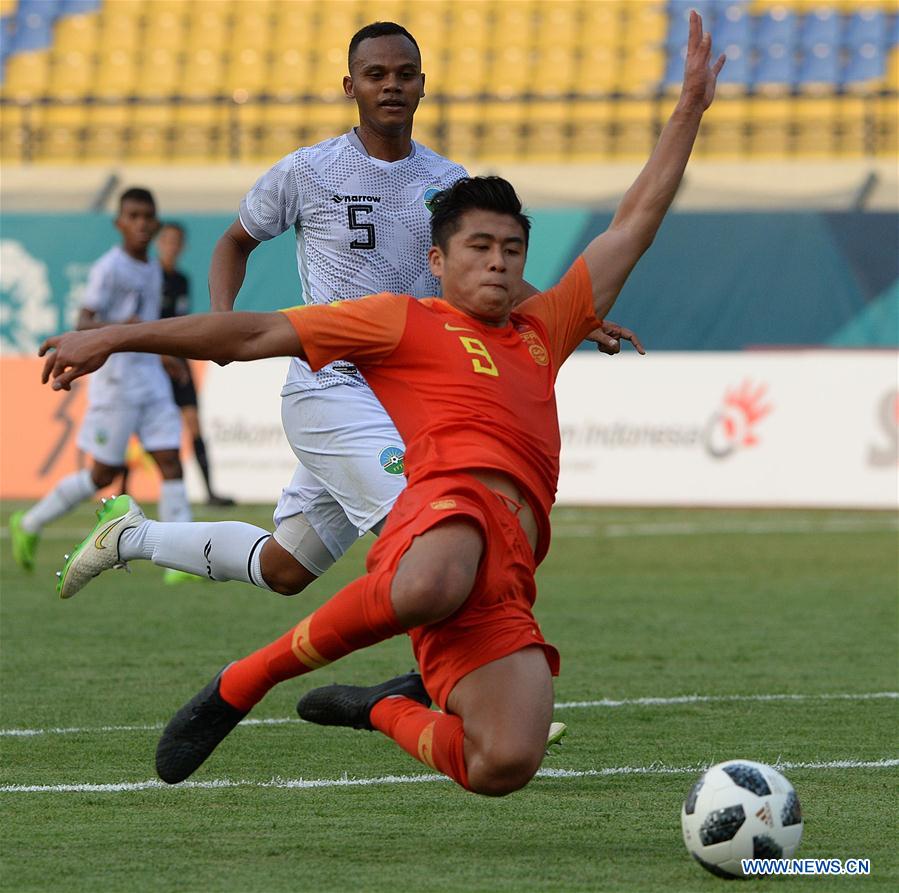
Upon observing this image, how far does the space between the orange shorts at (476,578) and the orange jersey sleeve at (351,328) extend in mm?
393

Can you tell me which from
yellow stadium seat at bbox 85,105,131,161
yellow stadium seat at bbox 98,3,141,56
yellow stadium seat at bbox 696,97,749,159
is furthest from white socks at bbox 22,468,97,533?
yellow stadium seat at bbox 98,3,141,56

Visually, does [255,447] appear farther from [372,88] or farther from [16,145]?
[372,88]

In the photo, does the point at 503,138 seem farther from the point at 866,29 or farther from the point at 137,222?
the point at 137,222

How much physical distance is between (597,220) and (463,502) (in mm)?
13232

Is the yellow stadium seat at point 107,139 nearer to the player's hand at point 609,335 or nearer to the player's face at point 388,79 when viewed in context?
the player's face at point 388,79

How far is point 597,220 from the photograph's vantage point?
57.4 ft

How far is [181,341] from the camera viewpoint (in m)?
4.50

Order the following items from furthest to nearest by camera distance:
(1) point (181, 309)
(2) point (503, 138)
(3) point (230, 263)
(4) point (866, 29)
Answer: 1. (4) point (866, 29)
2. (2) point (503, 138)
3. (1) point (181, 309)
4. (3) point (230, 263)

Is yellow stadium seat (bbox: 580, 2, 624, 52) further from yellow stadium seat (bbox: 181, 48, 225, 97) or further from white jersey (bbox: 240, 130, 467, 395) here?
white jersey (bbox: 240, 130, 467, 395)

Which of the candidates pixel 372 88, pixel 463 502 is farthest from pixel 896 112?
pixel 463 502

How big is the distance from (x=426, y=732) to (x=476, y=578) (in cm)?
43

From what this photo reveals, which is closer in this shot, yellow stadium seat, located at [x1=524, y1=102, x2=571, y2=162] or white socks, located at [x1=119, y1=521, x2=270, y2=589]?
white socks, located at [x1=119, y1=521, x2=270, y2=589]

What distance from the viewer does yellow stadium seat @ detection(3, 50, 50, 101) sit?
76.2 ft

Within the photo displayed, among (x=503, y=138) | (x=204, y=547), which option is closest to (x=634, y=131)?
(x=503, y=138)
